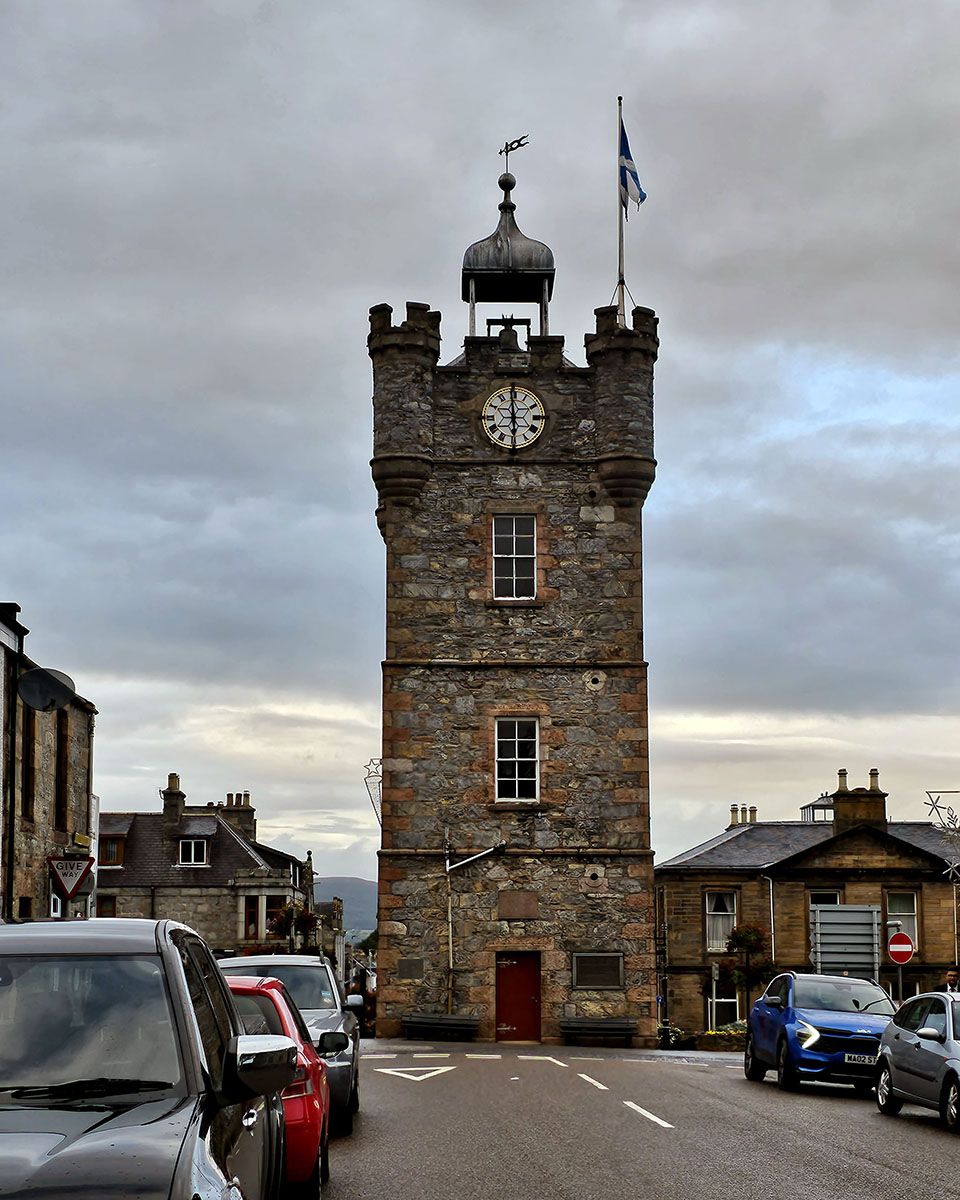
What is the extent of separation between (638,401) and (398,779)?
10436 mm

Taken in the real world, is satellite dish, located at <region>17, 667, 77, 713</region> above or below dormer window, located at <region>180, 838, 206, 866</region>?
above

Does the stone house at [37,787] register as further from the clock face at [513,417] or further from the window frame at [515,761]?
the clock face at [513,417]

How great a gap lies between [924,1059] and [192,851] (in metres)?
50.2

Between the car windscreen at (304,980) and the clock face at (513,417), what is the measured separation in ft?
77.0

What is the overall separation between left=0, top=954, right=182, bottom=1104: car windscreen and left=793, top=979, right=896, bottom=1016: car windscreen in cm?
1659

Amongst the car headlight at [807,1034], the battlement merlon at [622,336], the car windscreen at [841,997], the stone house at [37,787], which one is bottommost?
the car headlight at [807,1034]

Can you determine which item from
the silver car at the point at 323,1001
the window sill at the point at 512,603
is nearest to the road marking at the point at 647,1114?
the silver car at the point at 323,1001

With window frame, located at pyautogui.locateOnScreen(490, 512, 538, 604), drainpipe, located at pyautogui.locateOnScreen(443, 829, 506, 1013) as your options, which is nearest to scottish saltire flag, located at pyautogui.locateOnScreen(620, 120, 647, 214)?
window frame, located at pyautogui.locateOnScreen(490, 512, 538, 604)

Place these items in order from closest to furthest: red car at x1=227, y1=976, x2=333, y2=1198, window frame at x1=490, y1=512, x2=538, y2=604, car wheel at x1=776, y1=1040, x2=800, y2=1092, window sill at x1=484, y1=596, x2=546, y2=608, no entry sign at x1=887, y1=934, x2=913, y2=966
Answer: red car at x1=227, y1=976, x2=333, y2=1198
car wheel at x1=776, y1=1040, x2=800, y2=1092
no entry sign at x1=887, y1=934, x2=913, y2=966
window sill at x1=484, y1=596, x2=546, y2=608
window frame at x1=490, y1=512, x2=538, y2=604

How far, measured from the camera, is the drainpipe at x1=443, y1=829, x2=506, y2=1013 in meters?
35.1

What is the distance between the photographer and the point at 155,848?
2514 inches

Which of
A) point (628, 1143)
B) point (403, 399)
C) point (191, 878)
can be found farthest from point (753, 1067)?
point (191, 878)

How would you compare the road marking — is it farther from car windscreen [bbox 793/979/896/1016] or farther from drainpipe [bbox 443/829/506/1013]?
drainpipe [bbox 443/829/506/1013]

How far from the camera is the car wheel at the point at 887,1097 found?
17886 millimetres
